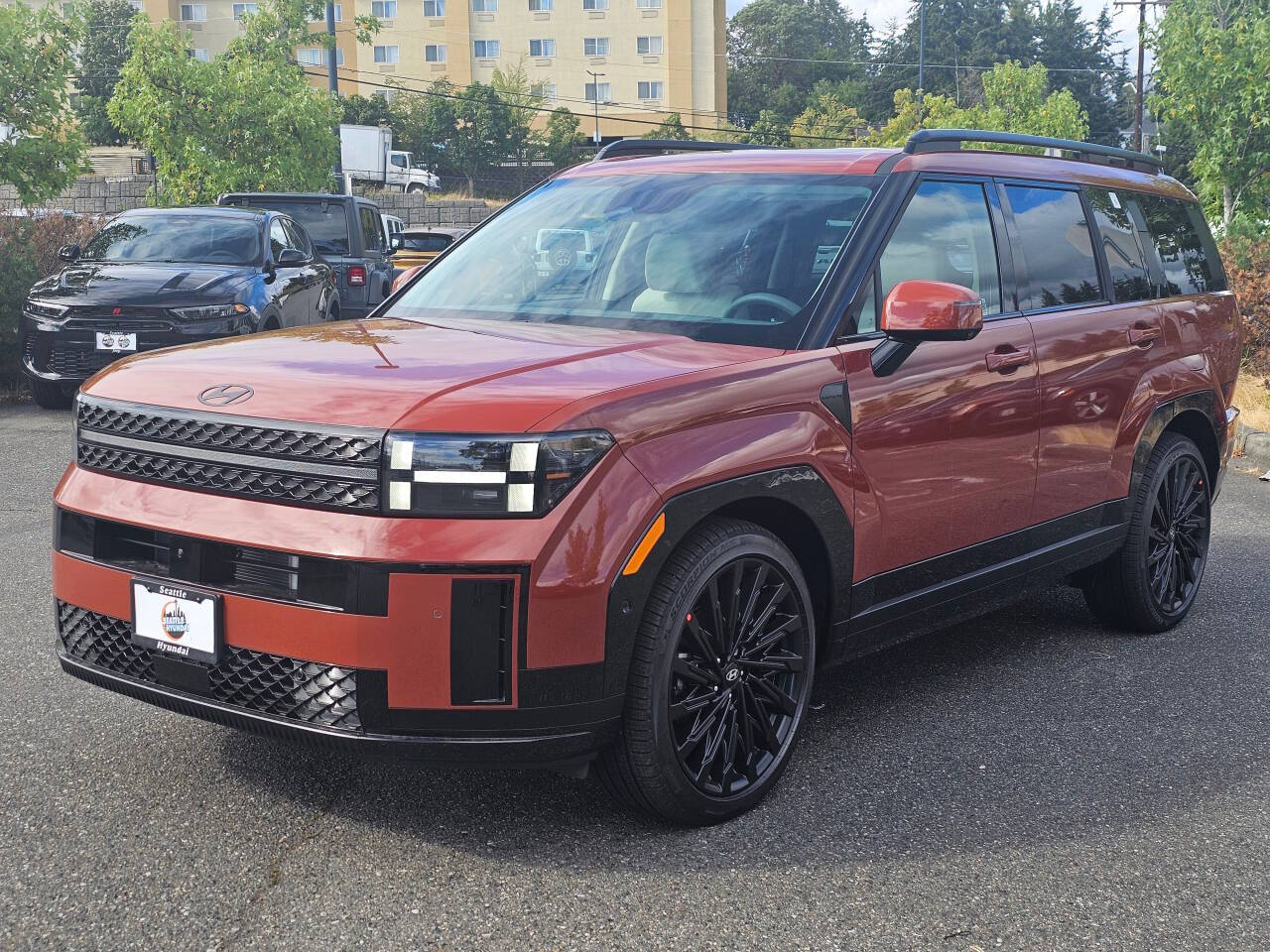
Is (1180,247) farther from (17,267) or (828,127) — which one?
(828,127)

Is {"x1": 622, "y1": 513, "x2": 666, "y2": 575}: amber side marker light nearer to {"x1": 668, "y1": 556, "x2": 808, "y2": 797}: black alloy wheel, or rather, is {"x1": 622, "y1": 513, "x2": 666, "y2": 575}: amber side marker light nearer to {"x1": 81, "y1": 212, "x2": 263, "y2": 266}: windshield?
{"x1": 668, "y1": 556, "x2": 808, "y2": 797}: black alloy wheel

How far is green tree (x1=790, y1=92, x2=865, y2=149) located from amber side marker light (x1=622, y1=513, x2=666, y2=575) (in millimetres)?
77617

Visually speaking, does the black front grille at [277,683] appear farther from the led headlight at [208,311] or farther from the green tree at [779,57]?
the green tree at [779,57]

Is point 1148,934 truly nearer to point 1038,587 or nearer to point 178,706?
point 1038,587

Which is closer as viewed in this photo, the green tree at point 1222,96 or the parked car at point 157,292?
the parked car at point 157,292

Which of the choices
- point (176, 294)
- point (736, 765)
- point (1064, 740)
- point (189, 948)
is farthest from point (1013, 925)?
point (176, 294)

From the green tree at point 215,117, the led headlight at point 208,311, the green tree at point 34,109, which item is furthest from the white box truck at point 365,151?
the led headlight at point 208,311

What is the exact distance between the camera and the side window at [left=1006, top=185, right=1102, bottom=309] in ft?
16.4

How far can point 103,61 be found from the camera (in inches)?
3115

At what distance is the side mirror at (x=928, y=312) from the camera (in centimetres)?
396

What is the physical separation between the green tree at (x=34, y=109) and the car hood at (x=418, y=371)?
1513cm

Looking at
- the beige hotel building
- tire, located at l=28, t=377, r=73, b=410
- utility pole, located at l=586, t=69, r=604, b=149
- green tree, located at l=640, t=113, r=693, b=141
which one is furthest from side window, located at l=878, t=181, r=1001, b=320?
utility pole, located at l=586, t=69, r=604, b=149

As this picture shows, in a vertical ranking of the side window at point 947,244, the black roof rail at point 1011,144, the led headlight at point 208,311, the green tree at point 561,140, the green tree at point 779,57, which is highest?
the green tree at point 779,57

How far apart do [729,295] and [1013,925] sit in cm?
200
